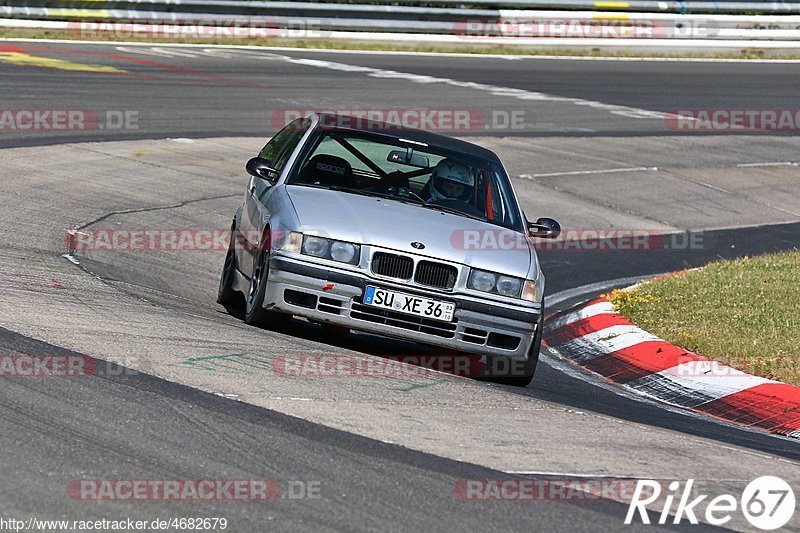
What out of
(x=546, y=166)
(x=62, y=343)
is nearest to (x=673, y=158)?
(x=546, y=166)

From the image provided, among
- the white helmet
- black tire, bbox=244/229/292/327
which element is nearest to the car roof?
the white helmet

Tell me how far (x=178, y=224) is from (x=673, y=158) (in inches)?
396

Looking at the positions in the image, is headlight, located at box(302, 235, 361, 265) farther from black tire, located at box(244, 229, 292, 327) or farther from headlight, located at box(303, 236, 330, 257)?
black tire, located at box(244, 229, 292, 327)

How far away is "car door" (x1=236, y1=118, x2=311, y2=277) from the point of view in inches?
340

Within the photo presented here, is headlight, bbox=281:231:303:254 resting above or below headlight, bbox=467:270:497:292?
above

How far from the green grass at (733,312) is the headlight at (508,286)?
181cm

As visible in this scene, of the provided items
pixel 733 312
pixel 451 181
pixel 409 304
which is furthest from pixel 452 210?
pixel 733 312

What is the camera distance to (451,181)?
9055 mm

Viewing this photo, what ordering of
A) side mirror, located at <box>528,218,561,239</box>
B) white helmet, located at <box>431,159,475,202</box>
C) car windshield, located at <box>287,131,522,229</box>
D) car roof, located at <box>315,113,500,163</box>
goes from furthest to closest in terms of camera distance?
car roof, located at <box>315,113,500,163</box> < side mirror, located at <box>528,218,561,239</box> < white helmet, located at <box>431,159,475,202</box> < car windshield, located at <box>287,131,522,229</box>

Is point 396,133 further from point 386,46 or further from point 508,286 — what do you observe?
point 386,46

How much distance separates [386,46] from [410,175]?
21192 mm

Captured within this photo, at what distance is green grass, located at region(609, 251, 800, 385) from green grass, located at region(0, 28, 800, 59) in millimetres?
17325

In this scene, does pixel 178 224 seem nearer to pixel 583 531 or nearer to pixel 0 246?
pixel 0 246

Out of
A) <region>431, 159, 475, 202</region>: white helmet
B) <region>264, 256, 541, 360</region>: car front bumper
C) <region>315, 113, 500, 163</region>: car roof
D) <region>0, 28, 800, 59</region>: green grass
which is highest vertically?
<region>0, 28, 800, 59</region>: green grass
